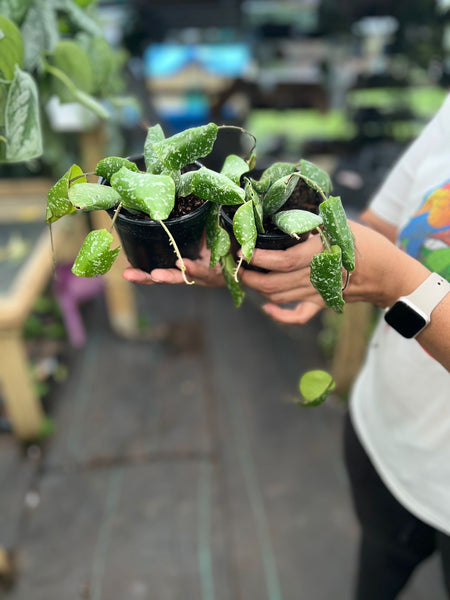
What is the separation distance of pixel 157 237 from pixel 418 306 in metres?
0.34

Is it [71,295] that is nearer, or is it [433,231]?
[433,231]

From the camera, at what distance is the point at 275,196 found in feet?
1.88

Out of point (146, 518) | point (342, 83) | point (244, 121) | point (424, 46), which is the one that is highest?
point (424, 46)

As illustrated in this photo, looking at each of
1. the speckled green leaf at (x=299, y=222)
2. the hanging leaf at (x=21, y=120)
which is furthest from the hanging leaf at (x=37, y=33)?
the speckled green leaf at (x=299, y=222)

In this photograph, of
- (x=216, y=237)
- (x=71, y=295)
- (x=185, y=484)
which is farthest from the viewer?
(x=71, y=295)

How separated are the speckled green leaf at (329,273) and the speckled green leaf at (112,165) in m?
0.23

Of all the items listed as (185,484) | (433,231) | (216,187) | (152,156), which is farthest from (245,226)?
(185,484)

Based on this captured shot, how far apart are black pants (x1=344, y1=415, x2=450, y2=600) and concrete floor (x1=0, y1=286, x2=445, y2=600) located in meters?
0.45

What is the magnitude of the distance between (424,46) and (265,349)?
1.66 meters

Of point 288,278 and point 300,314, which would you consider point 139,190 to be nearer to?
point 288,278

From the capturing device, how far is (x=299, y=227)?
53 centimetres

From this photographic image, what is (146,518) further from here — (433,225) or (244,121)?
(244,121)

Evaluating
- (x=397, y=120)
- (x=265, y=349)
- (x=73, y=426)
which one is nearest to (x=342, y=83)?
(x=397, y=120)

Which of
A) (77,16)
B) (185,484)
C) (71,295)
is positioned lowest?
(185,484)
